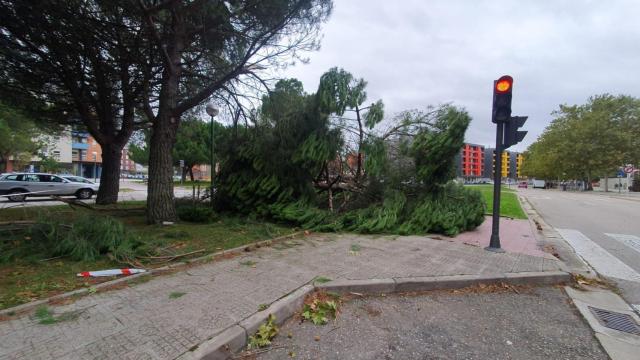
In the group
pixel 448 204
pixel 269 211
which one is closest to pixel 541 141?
pixel 448 204

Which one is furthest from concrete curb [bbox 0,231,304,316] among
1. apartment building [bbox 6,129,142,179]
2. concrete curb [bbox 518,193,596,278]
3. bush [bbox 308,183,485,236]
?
apartment building [bbox 6,129,142,179]

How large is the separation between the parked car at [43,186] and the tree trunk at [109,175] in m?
5.16

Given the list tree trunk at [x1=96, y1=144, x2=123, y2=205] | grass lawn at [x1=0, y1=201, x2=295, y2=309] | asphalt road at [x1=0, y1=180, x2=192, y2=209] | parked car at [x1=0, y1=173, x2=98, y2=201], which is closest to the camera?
grass lawn at [x1=0, y1=201, x2=295, y2=309]

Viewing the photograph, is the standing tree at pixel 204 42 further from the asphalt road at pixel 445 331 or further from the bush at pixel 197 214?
the asphalt road at pixel 445 331

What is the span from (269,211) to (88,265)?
447 cm

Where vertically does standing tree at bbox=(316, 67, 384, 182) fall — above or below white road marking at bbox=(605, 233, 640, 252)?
above

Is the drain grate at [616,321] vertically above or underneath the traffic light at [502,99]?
underneath

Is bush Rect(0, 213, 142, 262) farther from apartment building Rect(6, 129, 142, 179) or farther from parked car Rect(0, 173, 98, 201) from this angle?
apartment building Rect(6, 129, 142, 179)

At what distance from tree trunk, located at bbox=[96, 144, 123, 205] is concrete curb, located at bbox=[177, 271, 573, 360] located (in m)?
12.2

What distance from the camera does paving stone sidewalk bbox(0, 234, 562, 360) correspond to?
258 centimetres

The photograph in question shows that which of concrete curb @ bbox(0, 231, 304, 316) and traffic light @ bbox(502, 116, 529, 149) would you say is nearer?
concrete curb @ bbox(0, 231, 304, 316)

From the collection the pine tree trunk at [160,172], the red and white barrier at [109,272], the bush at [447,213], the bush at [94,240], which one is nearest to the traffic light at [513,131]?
the bush at [447,213]

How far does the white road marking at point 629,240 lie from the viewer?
23.9 feet

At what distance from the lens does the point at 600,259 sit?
6.14 m
